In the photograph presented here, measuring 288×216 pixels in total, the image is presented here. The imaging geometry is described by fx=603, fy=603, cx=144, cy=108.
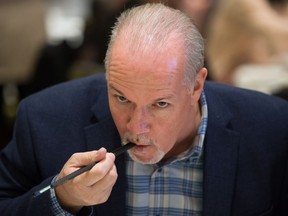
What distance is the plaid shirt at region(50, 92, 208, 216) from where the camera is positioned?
1823 millimetres

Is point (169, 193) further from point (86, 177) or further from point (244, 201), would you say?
point (86, 177)

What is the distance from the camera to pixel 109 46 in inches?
65.1

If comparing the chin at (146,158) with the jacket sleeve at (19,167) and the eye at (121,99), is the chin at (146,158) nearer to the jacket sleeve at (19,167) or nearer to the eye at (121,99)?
the eye at (121,99)

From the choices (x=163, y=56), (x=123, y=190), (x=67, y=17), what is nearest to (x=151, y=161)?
(x=123, y=190)

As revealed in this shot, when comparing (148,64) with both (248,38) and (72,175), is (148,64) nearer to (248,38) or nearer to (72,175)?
(72,175)

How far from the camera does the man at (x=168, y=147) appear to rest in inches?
65.0

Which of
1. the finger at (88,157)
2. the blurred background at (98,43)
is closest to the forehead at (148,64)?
the finger at (88,157)

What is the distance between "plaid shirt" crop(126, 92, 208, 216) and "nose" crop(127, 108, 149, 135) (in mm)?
253

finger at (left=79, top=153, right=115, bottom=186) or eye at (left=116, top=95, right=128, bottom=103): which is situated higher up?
eye at (left=116, top=95, right=128, bottom=103)

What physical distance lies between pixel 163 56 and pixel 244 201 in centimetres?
56

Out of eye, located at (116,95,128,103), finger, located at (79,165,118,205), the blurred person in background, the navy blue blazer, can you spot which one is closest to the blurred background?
the blurred person in background

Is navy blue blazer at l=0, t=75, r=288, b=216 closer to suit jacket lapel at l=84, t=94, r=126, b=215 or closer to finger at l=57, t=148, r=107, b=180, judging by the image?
suit jacket lapel at l=84, t=94, r=126, b=215

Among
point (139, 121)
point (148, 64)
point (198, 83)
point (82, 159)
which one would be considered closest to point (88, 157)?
point (82, 159)

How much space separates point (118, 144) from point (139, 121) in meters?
0.26
